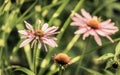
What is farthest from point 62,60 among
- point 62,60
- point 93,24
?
point 93,24

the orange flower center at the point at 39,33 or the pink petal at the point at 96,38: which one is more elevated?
the orange flower center at the point at 39,33

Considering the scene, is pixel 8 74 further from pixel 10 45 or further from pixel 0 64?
pixel 10 45

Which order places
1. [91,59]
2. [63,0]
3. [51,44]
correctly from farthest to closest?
[91,59] < [63,0] < [51,44]

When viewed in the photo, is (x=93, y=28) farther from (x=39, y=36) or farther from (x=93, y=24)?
(x=39, y=36)

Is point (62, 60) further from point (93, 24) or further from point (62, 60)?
point (93, 24)

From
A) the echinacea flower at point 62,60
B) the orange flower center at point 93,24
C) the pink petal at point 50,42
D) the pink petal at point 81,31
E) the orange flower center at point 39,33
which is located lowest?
the echinacea flower at point 62,60

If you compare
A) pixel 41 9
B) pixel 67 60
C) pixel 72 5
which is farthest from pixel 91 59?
pixel 67 60

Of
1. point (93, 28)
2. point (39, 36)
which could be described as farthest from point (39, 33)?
point (93, 28)

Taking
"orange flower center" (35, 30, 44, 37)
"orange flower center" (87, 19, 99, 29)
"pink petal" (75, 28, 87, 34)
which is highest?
"orange flower center" (87, 19, 99, 29)

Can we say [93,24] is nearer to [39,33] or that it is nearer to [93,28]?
[93,28]

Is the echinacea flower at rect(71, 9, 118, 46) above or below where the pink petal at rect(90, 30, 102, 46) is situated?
above

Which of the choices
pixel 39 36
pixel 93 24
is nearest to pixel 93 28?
pixel 93 24
